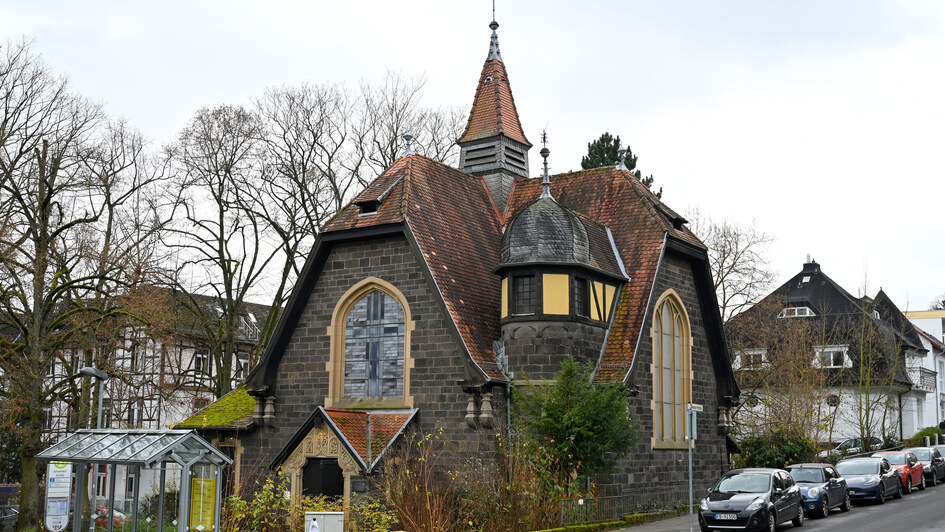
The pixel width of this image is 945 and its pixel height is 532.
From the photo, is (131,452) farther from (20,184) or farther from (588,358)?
(20,184)

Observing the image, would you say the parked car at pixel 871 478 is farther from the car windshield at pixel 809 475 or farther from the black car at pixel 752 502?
the black car at pixel 752 502

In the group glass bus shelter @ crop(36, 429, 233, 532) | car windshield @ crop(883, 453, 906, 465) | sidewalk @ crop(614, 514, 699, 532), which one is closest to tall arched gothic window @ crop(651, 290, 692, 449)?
sidewalk @ crop(614, 514, 699, 532)

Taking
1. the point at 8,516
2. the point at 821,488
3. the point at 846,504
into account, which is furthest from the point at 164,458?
the point at 8,516

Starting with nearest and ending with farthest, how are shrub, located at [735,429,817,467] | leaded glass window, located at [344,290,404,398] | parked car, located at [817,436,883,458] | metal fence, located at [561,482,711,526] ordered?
metal fence, located at [561,482,711,526]
leaded glass window, located at [344,290,404,398]
shrub, located at [735,429,817,467]
parked car, located at [817,436,883,458]

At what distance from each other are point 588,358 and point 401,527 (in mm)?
7051

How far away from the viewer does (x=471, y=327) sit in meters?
23.0

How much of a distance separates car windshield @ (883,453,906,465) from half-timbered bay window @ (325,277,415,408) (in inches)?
654

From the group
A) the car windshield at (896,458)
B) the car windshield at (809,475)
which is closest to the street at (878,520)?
the car windshield at (809,475)

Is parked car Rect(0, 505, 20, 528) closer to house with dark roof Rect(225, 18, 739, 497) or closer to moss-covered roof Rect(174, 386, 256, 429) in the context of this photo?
moss-covered roof Rect(174, 386, 256, 429)

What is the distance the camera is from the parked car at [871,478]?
88.6 feet

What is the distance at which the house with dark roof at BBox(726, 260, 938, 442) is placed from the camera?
3953 centimetres

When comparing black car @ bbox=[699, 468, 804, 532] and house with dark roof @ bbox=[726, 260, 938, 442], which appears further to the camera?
house with dark roof @ bbox=[726, 260, 938, 442]

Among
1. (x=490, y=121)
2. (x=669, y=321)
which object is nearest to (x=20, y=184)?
(x=490, y=121)

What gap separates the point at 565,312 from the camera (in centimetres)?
2292
